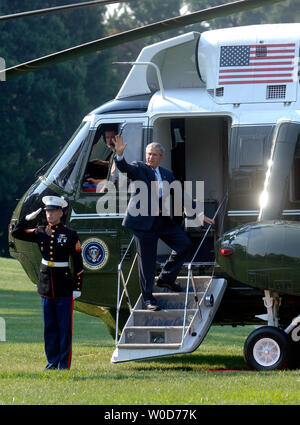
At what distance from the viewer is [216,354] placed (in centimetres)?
1358

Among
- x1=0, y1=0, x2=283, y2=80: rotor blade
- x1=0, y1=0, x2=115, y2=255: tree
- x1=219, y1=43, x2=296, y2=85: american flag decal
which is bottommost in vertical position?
x1=0, y1=0, x2=115, y2=255: tree

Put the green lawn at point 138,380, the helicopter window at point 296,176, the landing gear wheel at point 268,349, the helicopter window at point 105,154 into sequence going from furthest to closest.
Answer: the helicopter window at point 105,154 → the helicopter window at point 296,176 → the landing gear wheel at point 268,349 → the green lawn at point 138,380

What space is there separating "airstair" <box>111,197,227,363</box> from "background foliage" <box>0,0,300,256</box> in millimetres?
34668

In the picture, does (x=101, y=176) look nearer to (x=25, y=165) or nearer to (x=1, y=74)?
(x=1, y=74)

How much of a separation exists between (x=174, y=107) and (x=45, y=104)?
1464 inches

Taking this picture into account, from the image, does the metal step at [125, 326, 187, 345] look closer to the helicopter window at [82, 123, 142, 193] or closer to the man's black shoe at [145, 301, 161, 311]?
the man's black shoe at [145, 301, 161, 311]

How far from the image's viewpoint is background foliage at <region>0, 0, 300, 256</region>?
45.4 meters

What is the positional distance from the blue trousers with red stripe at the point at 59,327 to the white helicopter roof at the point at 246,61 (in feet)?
11.0

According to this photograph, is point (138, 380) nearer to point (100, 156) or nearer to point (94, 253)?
point (94, 253)

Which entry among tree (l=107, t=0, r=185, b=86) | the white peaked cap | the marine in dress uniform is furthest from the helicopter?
tree (l=107, t=0, r=185, b=86)

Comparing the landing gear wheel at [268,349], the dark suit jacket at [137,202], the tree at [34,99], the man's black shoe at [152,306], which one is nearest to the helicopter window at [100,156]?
the dark suit jacket at [137,202]

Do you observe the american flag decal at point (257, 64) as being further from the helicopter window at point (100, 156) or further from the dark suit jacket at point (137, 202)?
the dark suit jacket at point (137, 202)

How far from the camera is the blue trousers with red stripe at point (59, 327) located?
996cm
